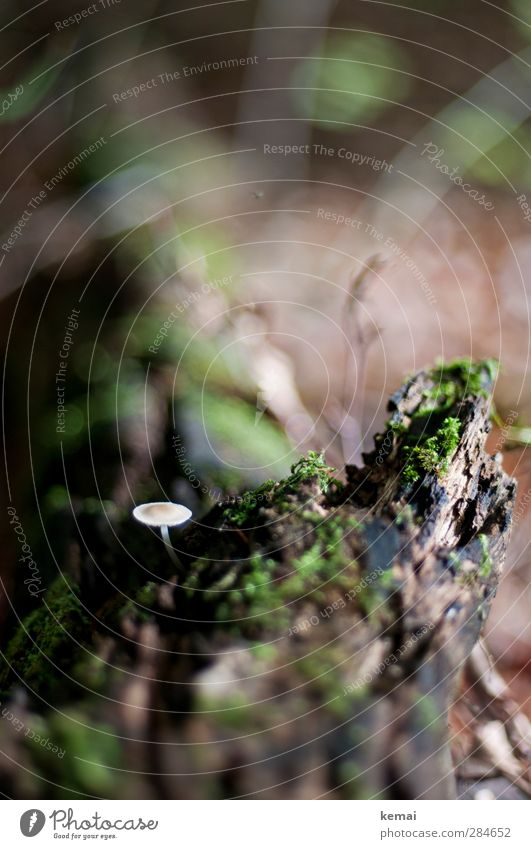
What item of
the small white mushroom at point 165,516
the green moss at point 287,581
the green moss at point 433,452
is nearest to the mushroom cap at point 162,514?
the small white mushroom at point 165,516

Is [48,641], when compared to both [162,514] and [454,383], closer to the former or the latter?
[162,514]

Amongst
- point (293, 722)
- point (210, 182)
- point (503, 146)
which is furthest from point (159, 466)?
point (503, 146)

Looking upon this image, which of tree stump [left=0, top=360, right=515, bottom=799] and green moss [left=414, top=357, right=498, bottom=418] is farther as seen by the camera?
green moss [left=414, top=357, right=498, bottom=418]

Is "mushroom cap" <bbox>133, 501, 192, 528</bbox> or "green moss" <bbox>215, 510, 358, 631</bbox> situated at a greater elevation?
"mushroom cap" <bbox>133, 501, 192, 528</bbox>

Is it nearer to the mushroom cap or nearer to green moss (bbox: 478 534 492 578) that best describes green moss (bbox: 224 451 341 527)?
the mushroom cap

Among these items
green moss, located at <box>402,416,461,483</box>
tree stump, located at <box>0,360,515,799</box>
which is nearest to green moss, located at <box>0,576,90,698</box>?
tree stump, located at <box>0,360,515,799</box>

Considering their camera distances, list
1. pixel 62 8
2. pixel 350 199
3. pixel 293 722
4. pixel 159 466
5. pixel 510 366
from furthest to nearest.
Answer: pixel 350 199
pixel 510 366
pixel 62 8
pixel 159 466
pixel 293 722
